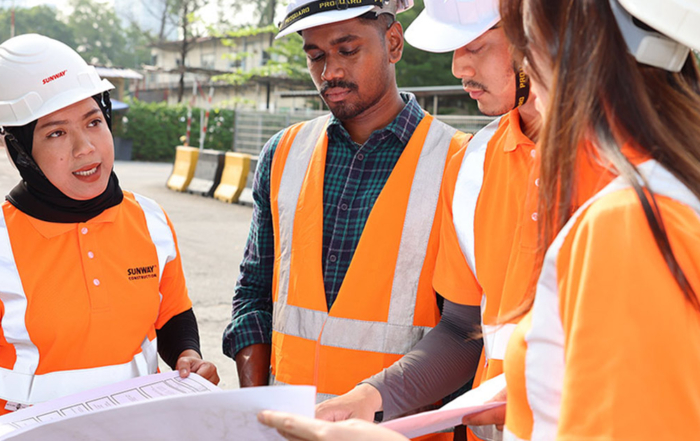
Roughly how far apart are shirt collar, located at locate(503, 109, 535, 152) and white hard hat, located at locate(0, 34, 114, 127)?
1468 mm

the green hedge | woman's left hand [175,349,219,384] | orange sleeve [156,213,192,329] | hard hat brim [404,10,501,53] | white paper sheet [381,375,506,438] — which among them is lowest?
the green hedge

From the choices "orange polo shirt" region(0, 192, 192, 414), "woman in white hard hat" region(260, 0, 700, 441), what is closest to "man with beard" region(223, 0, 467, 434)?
"orange polo shirt" region(0, 192, 192, 414)

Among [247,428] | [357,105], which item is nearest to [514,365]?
[247,428]

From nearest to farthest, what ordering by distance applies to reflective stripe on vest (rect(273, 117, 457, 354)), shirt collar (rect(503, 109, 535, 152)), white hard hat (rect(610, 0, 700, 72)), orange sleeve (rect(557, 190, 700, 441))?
orange sleeve (rect(557, 190, 700, 441))
white hard hat (rect(610, 0, 700, 72))
shirt collar (rect(503, 109, 535, 152))
reflective stripe on vest (rect(273, 117, 457, 354))

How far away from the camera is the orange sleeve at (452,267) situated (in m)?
1.95

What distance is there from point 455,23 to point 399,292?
0.88 m

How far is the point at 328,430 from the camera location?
113cm

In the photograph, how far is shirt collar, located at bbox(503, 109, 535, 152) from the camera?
73.4 inches

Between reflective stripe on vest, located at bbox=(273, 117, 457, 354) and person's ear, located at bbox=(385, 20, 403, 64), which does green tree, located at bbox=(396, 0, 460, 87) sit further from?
reflective stripe on vest, located at bbox=(273, 117, 457, 354)

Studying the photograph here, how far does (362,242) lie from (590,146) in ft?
4.41

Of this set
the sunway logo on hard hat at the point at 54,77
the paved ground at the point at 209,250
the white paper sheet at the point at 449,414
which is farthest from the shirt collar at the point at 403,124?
the paved ground at the point at 209,250

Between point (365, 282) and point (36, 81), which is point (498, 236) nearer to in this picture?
point (365, 282)

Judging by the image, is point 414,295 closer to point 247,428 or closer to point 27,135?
point 247,428

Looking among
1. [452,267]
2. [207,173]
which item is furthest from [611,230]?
[207,173]
